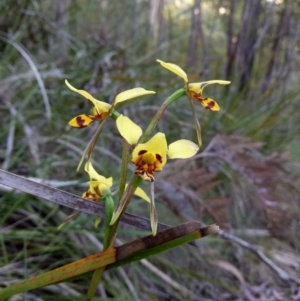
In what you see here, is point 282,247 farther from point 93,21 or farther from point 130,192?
point 93,21

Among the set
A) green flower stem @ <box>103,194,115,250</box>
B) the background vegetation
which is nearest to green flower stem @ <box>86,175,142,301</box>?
green flower stem @ <box>103,194,115,250</box>

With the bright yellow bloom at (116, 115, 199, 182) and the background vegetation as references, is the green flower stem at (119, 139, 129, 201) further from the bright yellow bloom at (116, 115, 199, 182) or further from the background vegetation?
the background vegetation

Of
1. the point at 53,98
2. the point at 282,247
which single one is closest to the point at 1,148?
the point at 53,98

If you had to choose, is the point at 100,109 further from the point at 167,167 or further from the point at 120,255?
the point at 167,167

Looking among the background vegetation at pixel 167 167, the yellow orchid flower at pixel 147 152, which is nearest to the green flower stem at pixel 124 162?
the yellow orchid flower at pixel 147 152

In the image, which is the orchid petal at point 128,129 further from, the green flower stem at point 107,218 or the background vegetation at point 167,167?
the background vegetation at point 167,167
